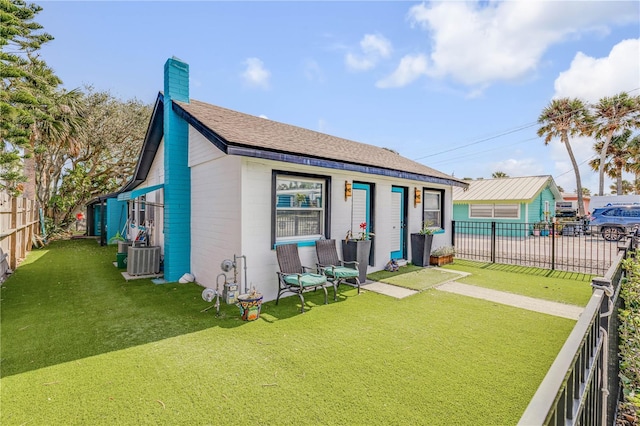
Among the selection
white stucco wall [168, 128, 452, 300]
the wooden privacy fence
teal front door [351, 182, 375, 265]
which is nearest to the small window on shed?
white stucco wall [168, 128, 452, 300]

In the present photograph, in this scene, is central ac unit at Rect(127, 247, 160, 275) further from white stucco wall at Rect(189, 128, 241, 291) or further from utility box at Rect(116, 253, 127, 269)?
utility box at Rect(116, 253, 127, 269)

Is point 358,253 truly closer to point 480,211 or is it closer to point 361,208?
point 361,208

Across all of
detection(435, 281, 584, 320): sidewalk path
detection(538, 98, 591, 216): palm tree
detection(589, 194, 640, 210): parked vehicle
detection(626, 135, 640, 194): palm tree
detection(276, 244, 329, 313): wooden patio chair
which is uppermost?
detection(538, 98, 591, 216): palm tree

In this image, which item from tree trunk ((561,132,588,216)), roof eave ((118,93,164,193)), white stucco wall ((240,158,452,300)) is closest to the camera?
white stucco wall ((240,158,452,300))

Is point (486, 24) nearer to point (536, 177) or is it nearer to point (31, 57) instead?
point (536, 177)

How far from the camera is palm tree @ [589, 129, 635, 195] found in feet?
81.6

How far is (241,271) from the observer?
5840 millimetres

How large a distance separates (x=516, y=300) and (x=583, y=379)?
4.80m

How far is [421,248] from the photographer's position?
375 inches

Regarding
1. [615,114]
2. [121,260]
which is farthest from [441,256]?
[615,114]

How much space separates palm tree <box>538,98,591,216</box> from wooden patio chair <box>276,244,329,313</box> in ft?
86.9

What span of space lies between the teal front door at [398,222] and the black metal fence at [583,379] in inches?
240

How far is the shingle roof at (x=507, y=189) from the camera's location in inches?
787

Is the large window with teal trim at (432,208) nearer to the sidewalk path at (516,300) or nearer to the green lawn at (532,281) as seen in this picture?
the green lawn at (532,281)
